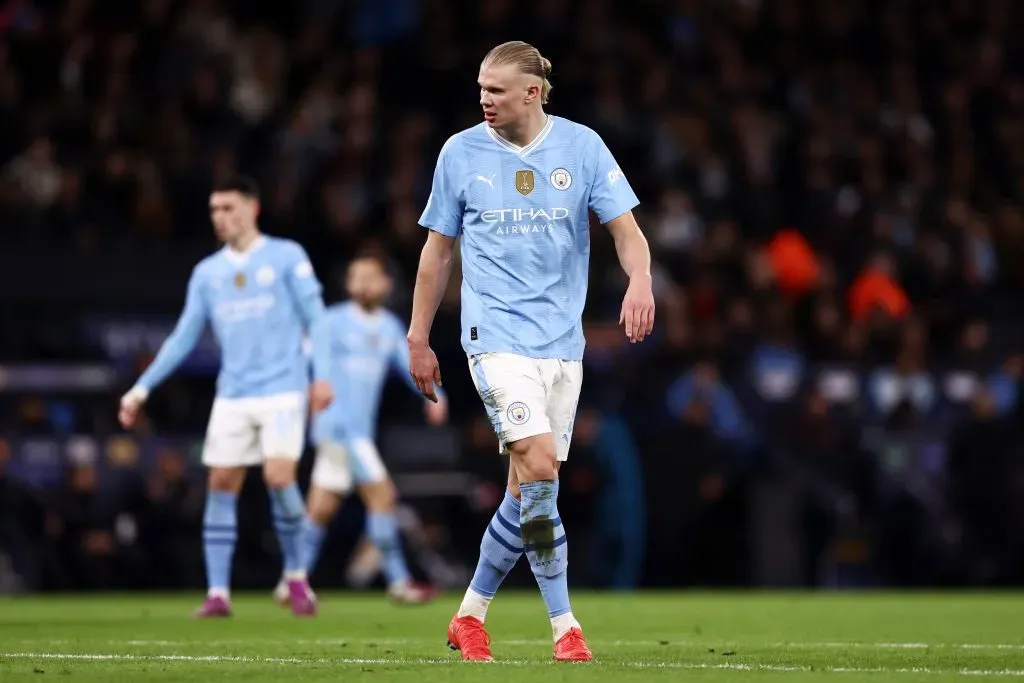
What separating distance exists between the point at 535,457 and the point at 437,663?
3.03 feet

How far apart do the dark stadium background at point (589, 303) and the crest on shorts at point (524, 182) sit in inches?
354

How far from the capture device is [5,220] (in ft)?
54.9

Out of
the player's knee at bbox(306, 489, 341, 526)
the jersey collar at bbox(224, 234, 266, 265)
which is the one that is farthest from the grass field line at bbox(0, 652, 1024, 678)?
the player's knee at bbox(306, 489, 341, 526)

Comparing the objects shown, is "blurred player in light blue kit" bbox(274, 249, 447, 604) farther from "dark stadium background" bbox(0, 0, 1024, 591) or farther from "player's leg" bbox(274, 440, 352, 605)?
"dark stadium background" bbox(0, 0, 1024, 591)

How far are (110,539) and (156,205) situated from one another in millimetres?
3398

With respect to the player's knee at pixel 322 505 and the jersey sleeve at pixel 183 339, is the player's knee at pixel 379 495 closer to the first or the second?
the player's knee at pixel 322 505

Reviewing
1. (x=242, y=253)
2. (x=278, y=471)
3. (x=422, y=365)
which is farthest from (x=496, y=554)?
(x=242, y=253)

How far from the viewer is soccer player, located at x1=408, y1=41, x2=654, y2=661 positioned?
7.17m

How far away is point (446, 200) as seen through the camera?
7414 mm

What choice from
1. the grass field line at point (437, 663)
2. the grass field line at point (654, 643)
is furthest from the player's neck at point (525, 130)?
the grass field line at point (654, 643)

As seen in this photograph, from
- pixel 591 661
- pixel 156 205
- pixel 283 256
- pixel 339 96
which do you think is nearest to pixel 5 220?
pixel 156 205

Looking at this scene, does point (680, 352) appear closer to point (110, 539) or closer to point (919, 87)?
point (110, 539)

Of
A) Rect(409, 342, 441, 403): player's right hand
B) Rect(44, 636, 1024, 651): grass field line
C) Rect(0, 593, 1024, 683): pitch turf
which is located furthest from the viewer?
Rect(44, 636, 1024, 651): grass field line

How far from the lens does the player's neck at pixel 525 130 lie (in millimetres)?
7340
